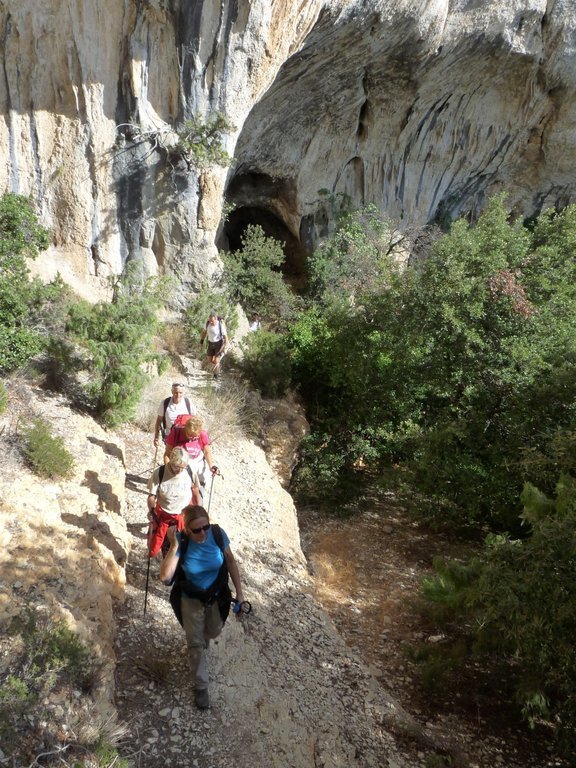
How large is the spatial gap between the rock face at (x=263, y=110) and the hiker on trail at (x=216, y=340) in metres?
1.68

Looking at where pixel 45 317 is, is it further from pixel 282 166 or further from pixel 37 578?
pixel 282 166

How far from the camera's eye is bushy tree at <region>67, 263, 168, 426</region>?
6.49 metres

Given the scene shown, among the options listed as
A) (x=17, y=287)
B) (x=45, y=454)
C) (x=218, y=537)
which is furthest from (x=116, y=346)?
(x=218, y=537)

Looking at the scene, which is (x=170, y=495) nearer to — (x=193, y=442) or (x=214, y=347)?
(x=193, y=442)

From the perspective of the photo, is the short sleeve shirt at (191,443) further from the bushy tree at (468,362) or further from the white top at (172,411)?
the bushy tree at (468,362)

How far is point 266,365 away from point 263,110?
6.64 m

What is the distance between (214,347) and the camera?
32.3 feet

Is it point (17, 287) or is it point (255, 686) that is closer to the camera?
point (255, 686)

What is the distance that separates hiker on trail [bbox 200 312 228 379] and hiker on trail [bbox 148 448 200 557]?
5548mm

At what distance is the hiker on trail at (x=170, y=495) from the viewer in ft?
13.8

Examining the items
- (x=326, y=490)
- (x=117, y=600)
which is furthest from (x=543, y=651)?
(x=326, y=490)

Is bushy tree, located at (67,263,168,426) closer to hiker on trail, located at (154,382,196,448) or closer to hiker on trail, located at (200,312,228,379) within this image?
hiker on trail, located at (154,382,196,448)

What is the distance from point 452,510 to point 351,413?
2.65 m

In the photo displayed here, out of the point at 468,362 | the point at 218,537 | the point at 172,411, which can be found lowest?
the point at 218,537
